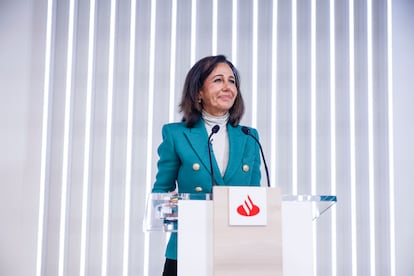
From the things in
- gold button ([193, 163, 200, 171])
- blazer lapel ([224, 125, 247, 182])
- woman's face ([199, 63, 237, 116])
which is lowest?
gold button ([193, 163, 200, 171])

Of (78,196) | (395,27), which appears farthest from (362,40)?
(78,196)

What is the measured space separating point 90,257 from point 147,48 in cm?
143

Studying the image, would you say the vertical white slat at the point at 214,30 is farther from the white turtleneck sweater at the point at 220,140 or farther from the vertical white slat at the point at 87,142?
the white turtleneck sweater at the point at 220,140

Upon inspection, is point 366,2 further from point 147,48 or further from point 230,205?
point 230,205

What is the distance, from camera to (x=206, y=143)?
195 cm

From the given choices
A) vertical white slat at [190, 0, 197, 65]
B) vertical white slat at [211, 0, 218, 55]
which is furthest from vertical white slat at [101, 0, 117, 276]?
vertical white slat at [211, 0, 218, 55]

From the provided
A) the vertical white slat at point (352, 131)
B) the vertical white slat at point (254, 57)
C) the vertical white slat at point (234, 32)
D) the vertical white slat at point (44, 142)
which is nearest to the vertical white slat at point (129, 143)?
the vertical white slat at point (44, 142)

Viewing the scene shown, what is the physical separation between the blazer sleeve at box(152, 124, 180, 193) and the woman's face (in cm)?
22

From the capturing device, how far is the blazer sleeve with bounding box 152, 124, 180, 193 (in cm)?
201

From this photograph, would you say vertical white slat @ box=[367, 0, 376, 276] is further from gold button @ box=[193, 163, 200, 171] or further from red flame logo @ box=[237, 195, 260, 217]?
red flame logo @ box=[237, 195, 260, 217]

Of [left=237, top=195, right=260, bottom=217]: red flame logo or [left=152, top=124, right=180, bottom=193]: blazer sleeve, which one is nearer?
[left=237, top=195, right=260, bottom=217]: red flame logo

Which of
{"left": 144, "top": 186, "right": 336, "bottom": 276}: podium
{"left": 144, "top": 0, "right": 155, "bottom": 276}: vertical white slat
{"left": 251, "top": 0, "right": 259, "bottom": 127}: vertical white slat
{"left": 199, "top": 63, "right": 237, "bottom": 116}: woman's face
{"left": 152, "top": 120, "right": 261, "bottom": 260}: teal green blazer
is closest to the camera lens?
{"left": 144, "top": 186, "right": 336, "bottom": 276}: podium

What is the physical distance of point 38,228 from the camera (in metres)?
3.04

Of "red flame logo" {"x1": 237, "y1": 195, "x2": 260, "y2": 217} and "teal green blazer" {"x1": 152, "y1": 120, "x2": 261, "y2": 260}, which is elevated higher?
"teal green blazer" {"x1": 152, "y1": 120, "x2": 261, "y2": 260}
